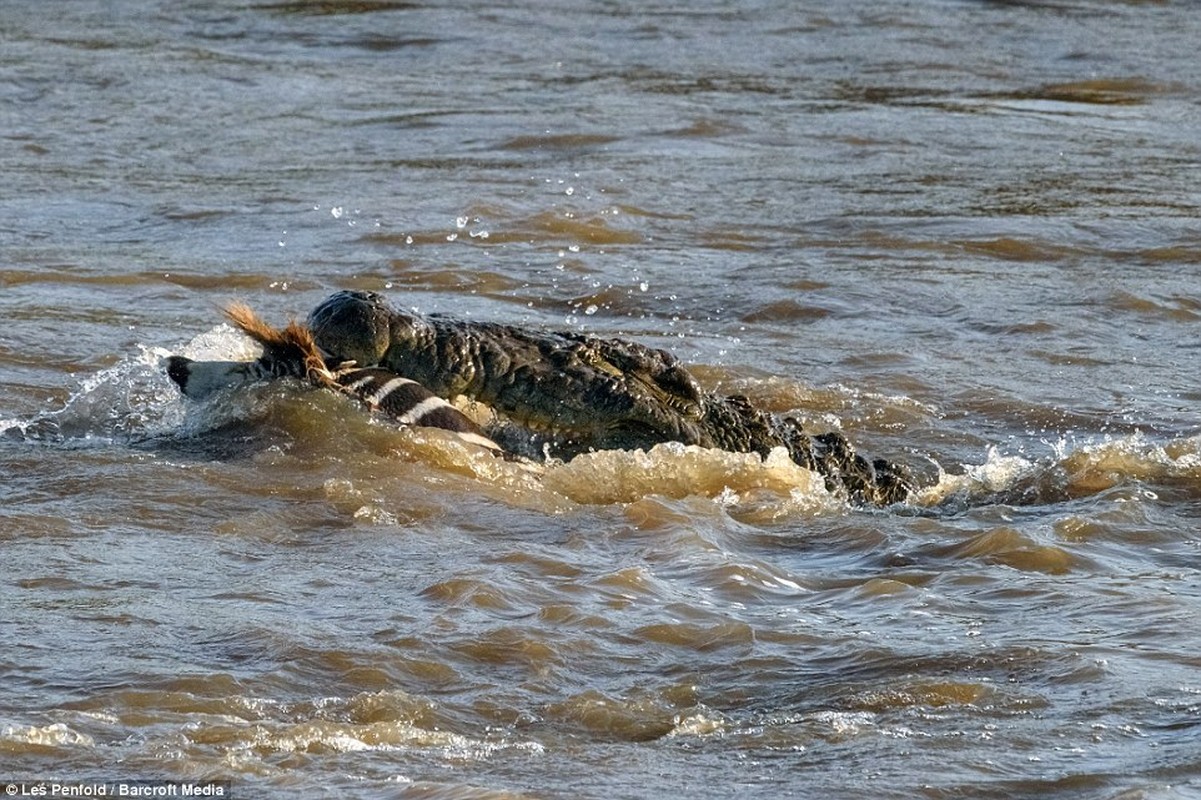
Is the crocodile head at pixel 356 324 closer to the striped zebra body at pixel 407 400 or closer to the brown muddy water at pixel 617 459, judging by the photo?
the striped zebra body at pixel 407 400

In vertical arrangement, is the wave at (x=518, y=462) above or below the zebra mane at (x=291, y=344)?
below

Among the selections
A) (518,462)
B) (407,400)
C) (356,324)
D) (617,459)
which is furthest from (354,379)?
(617,459)

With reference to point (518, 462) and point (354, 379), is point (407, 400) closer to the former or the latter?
point (354, 379)

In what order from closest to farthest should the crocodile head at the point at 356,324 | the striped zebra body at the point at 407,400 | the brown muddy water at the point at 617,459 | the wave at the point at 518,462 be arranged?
the brown muddy water at the point at 617,459 < the crocodile head at the point at 356,324 < the striped zebra body at the point at 407,400 < the wave at the point at 518,462

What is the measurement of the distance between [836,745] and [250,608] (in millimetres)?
1532

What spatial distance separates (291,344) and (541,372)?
71 cm

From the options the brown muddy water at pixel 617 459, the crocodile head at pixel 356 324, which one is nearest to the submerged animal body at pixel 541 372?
the crocodile head at pixel 356 324

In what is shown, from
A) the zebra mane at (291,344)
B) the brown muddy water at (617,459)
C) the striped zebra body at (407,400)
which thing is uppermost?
the zebra mane at (291,344)

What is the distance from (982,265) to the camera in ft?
34.6

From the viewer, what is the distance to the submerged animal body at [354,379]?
5.61 m

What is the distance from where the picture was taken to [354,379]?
573 centimetres

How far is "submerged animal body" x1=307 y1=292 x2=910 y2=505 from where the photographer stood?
557 cm

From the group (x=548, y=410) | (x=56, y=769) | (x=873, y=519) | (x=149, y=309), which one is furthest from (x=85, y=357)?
(x=56, y=769)

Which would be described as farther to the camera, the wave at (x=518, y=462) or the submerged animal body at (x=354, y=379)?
the wave at (x=518, y=462)
